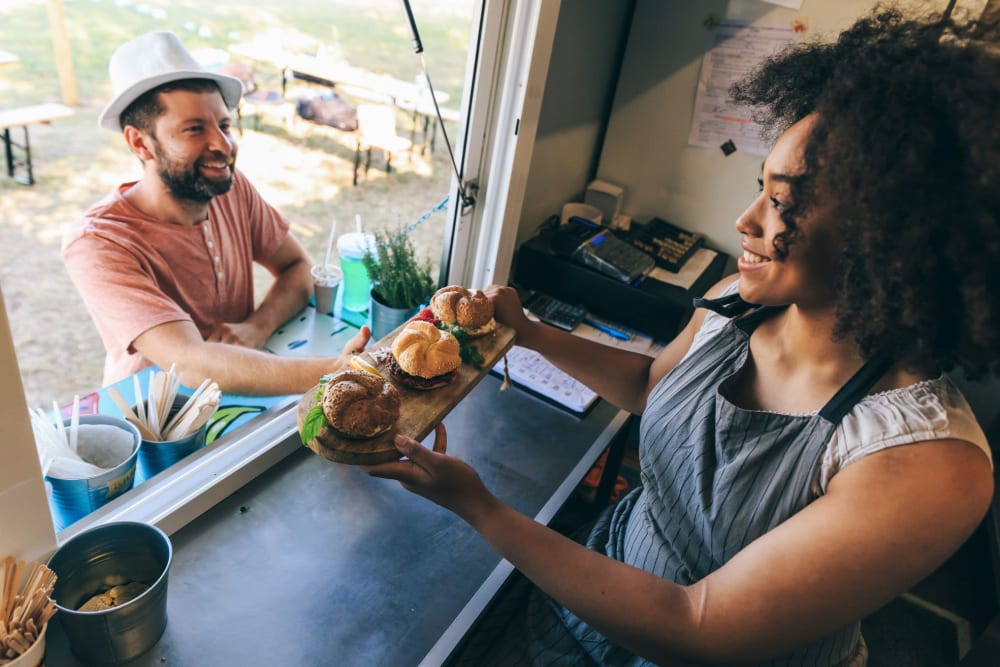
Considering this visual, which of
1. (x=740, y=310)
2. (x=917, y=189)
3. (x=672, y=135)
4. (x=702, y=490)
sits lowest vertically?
(x=702, y=490)

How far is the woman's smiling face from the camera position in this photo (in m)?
0.81

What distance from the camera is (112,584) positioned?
0.88m

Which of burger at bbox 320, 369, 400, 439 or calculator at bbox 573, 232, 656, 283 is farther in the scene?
calculator at bbox 573, 232, 656, 283

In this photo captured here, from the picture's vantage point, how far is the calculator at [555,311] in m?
1.83

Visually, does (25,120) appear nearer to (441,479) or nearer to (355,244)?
Result: (355,244)

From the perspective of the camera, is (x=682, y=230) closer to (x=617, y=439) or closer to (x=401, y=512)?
(x=617, y=439)

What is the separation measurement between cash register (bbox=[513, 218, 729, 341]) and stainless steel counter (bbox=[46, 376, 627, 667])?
0.64m

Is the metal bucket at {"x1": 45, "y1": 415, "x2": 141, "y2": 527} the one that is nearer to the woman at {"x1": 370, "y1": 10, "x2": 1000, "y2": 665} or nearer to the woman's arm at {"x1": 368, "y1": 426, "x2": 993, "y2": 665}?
the woman at {"x1": 370, "y1": 10, "x2": 1000, "y2": 665}

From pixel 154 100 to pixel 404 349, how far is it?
1062 millimetres

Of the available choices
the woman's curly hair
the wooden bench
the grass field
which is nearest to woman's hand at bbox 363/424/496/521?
the woman's curly hair

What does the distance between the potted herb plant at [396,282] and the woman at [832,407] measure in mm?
696

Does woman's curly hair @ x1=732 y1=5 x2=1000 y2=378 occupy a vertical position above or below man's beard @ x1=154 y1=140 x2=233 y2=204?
above

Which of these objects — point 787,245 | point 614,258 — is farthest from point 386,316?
point 787,245

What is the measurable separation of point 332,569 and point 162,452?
402 mm
